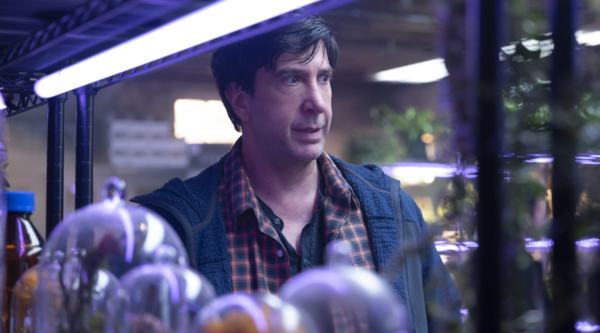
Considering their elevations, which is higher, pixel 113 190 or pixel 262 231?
pixel 113 190

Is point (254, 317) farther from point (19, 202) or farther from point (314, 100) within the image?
point (314, 100)

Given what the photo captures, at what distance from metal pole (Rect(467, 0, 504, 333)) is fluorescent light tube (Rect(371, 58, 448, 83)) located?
6.63 meters

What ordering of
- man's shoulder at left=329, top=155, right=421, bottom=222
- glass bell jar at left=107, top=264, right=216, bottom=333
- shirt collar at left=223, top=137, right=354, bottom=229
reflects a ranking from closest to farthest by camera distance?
1. glass bell jar at left=107, top=264, right=216, bottom=333
2. shirt collar at left=223, top=137, right=354, bottom=229
3. man's shoulder at left=329, top=155, right=421, bottom=222

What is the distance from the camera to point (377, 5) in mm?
5738

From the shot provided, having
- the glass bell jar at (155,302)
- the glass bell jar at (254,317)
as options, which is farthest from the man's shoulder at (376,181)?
the glass bell jar at (254,317)

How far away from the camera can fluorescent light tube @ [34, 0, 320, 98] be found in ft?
2.50

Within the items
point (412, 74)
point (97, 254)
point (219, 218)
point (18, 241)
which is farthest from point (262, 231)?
point (412, 74)

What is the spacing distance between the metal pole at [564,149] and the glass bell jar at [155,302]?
43 centimetres

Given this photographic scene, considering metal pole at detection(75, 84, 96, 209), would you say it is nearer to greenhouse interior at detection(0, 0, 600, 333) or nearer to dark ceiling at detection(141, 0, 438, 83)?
greenhouse interior at detection(0, 0, 600, 333)

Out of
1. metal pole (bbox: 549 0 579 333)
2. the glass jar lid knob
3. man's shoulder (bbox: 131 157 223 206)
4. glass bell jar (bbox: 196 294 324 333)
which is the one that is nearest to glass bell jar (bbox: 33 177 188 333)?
the glass jar lid knob

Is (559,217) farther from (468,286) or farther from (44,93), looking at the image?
(44,93)

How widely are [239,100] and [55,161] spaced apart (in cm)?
58

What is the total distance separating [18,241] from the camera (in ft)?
3.81

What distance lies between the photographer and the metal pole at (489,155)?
58cm
